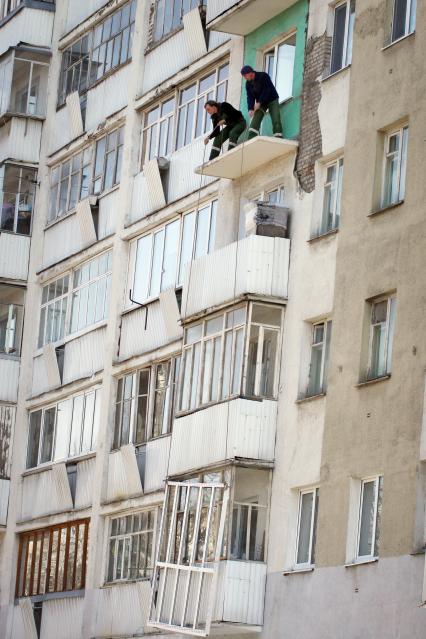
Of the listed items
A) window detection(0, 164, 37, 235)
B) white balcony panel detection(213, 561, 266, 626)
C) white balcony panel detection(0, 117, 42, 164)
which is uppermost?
white balcony panel detection(0, 117, 42, 164)

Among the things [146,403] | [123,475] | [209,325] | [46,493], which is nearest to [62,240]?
[46,493]

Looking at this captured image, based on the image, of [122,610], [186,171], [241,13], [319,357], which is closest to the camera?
[319,357]

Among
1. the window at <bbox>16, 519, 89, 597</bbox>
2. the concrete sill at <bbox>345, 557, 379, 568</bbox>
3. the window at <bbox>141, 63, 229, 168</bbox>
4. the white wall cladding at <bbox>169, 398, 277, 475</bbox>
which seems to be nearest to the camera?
the concrete sill at <bbox>345, 557, 379, 568</bbox>

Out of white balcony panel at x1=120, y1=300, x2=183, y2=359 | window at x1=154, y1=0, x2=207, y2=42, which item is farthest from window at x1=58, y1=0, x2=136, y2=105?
white balcony panel at x1=120, y1=300, x2=183, y2=359

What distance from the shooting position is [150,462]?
38.7 meters

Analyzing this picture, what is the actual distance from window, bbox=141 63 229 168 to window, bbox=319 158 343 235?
5.11 metres

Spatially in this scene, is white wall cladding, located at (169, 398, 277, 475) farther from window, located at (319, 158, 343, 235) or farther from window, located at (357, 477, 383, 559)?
window, located at (319, 158, 343, 235)

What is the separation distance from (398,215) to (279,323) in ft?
13.8

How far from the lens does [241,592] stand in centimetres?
3341

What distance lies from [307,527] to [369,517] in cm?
226

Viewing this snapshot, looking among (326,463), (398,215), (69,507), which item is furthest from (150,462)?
(398,215)

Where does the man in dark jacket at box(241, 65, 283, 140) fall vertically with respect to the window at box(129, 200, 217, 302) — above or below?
above

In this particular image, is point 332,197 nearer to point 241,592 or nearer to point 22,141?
point 241,592

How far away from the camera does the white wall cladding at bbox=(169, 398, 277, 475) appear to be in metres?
34.1
